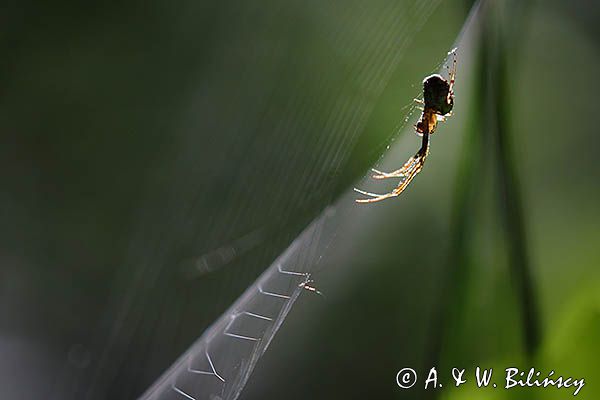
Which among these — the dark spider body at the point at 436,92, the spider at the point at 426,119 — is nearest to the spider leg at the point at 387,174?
the spider at the point at 426,119

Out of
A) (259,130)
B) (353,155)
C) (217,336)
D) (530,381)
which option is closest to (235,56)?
(259,130)

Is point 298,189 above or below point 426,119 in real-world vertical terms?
below

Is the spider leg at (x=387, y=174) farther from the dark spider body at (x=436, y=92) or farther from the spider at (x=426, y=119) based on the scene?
the dark spider body at (x=436, y=92)

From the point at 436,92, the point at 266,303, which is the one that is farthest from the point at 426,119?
the point at 266,303

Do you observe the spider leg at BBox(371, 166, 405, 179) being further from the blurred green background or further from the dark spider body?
the dark spider body

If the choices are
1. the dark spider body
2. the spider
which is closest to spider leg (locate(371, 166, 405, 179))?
the spider

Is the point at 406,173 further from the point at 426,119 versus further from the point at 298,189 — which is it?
the point at 298,189
